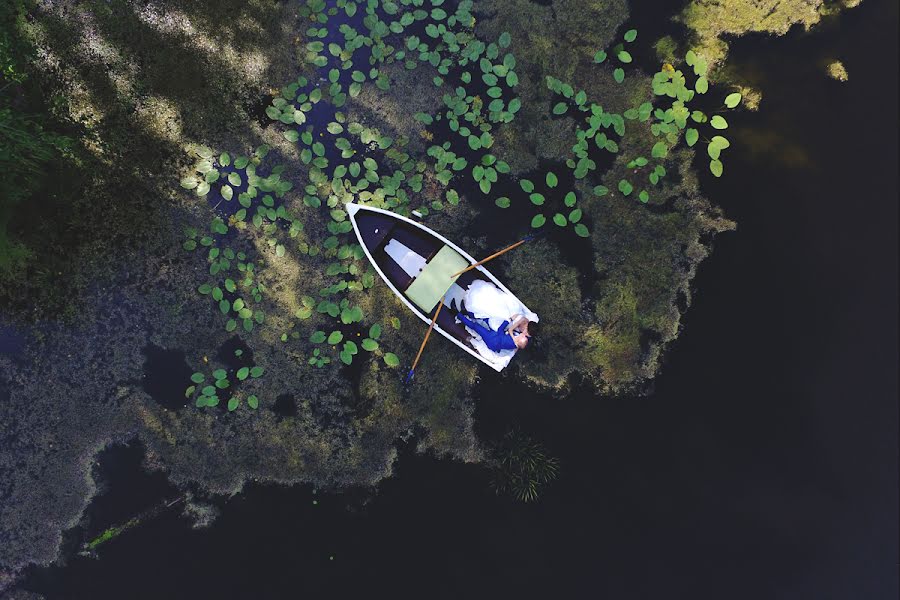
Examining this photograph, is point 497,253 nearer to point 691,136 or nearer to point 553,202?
point 553,202

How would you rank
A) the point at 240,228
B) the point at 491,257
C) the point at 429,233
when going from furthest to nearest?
the point at 240,228 → the point at 491,257 → the point at 429,233

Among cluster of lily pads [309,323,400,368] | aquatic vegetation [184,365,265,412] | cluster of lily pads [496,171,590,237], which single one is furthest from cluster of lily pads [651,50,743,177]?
aquatic vegetation [184,365,265,412]

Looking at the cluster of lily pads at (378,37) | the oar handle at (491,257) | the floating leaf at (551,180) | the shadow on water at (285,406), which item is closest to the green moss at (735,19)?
the floating leaf at (551,180)

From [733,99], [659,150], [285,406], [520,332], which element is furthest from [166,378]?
[733,99]

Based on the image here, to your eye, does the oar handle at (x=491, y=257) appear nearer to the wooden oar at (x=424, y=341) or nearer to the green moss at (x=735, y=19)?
the wooden oar at (x=424, y=341)

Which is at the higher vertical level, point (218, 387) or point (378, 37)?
point (378, 37)

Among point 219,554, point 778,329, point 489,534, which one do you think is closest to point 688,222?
point 778,329

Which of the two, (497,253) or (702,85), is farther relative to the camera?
(702,85)
